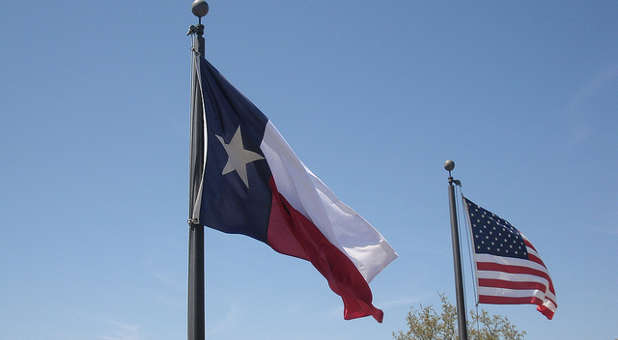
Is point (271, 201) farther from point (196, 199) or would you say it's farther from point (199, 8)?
point (199, 8)

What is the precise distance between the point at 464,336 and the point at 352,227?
506cm

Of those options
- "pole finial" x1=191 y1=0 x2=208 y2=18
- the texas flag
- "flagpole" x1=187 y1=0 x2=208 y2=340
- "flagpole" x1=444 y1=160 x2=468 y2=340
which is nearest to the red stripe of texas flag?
the texas flag

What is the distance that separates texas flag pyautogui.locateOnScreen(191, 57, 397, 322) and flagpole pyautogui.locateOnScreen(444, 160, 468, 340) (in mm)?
4628

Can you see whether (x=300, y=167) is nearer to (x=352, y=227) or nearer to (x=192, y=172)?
(x=352, y=227)

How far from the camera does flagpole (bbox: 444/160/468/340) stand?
12805mm

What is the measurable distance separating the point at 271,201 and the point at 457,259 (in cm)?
694

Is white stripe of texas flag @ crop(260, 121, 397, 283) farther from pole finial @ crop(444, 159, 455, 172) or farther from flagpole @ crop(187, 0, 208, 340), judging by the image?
pole finial @ crop(444, 159, 455, 172)

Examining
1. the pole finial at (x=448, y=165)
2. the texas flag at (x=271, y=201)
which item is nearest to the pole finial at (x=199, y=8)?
the texas flag at (x=271, y=201)

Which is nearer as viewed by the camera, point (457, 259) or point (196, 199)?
point (196, 199)

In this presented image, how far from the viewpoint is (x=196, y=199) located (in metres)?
6.93

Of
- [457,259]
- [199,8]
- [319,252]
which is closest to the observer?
[199,8]

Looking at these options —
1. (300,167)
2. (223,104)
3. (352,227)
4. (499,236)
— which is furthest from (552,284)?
(223,104)

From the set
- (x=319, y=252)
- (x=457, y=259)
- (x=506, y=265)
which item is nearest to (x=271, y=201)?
(x=319, y=252)

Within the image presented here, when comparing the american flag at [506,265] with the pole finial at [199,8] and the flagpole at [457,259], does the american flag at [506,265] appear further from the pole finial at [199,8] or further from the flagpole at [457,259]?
the pole finial at [199,8]
